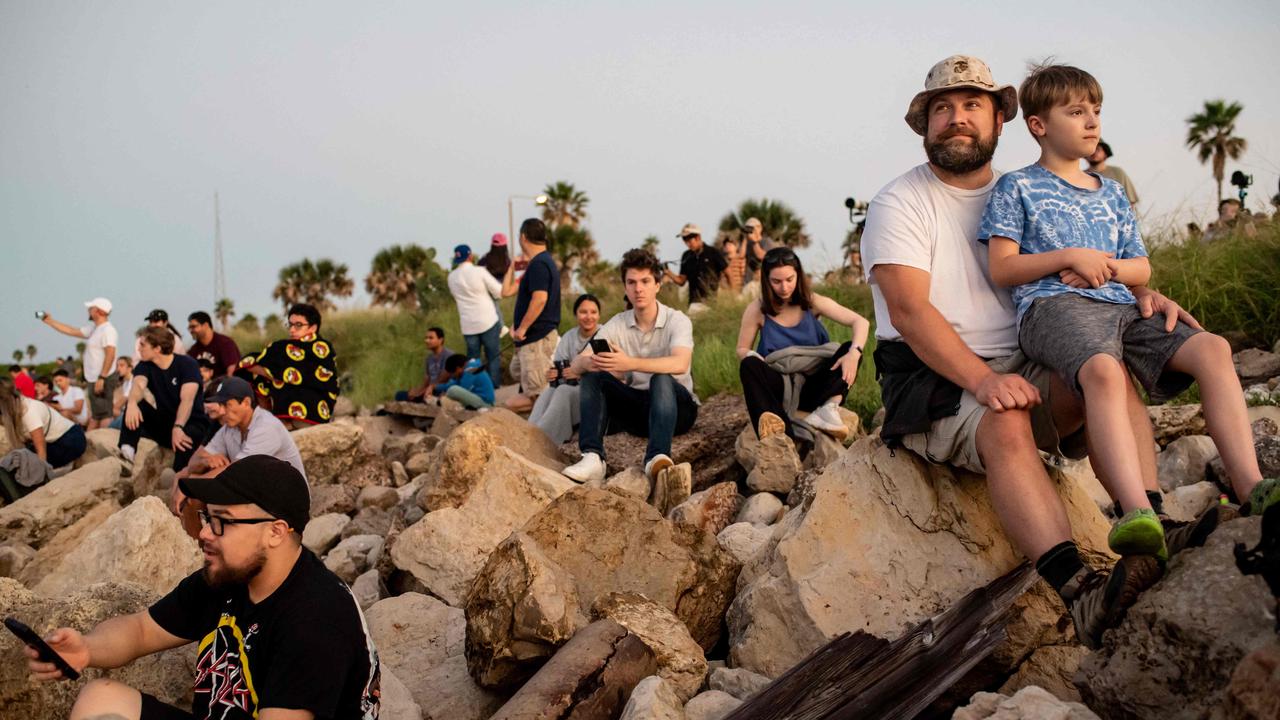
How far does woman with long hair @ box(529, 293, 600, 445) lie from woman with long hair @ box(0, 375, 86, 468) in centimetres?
603

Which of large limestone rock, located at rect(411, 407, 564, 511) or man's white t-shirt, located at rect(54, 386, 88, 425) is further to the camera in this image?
man's white t-shirt, located at rect(54, 386, 88, 425)

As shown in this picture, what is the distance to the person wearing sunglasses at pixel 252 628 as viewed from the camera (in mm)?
3391

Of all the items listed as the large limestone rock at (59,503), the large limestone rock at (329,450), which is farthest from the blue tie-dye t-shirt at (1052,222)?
the large limestone rock at (59,503)

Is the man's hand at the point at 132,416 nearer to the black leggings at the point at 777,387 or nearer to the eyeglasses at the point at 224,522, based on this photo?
the black leggings at the point at 777,387

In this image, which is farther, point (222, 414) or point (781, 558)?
point (222, 414)

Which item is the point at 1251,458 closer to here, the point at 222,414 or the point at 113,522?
the point at 113,522

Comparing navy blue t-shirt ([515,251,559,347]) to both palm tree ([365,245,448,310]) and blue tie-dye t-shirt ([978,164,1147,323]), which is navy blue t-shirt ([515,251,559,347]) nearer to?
blue tie-dye t-shirt ([978,164,1147,323])

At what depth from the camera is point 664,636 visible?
4254mm

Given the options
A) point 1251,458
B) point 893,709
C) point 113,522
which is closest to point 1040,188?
point 1251,458

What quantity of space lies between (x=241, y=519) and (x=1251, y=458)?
131 inches

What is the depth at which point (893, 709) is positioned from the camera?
334cm

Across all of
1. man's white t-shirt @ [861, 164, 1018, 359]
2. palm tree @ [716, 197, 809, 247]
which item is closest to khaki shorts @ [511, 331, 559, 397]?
man's white t-shirt @ [861, 164, 1018, 359]

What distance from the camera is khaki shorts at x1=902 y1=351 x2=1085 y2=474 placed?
376 cm

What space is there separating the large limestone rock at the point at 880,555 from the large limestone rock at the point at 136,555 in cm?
369
